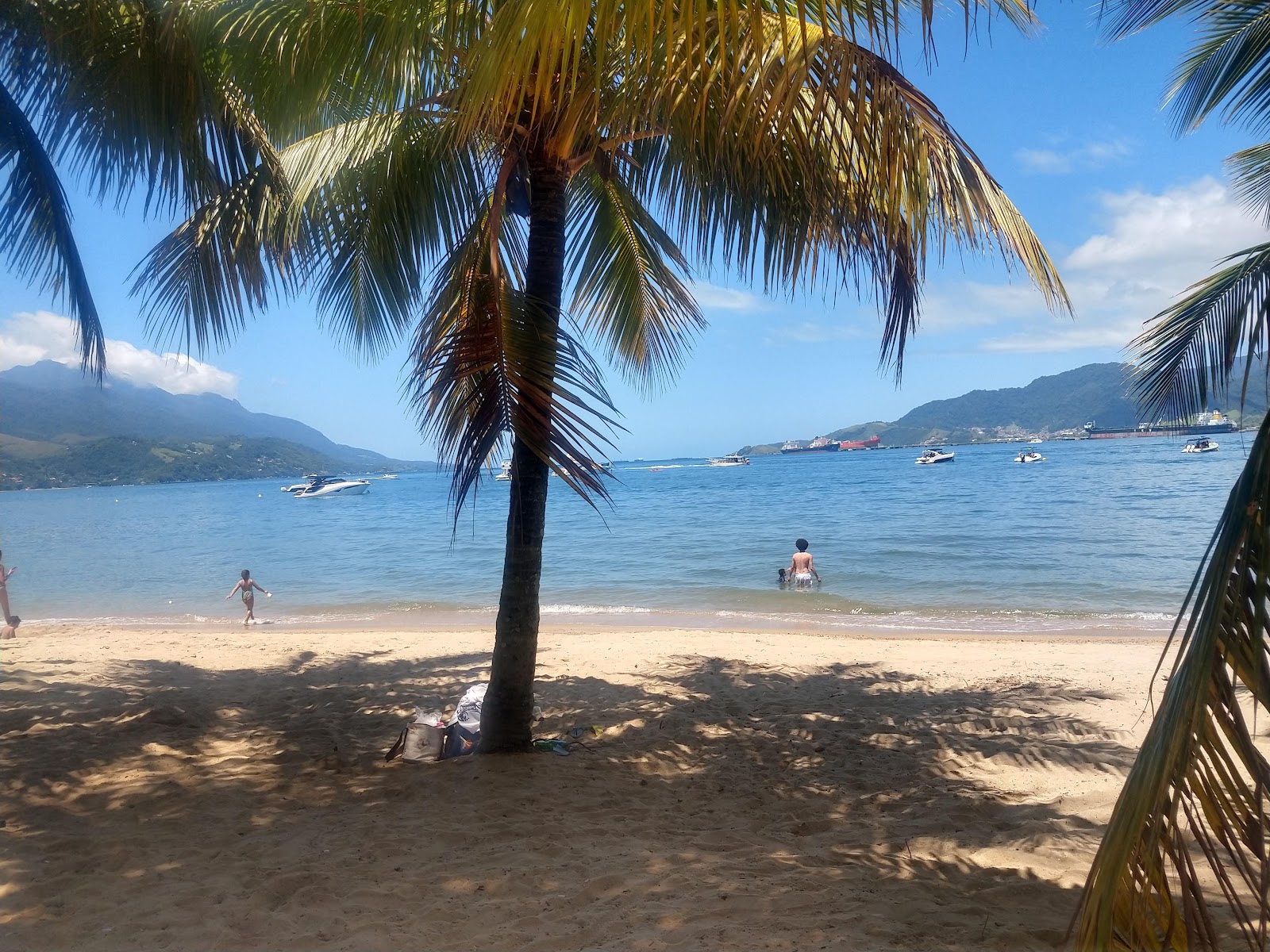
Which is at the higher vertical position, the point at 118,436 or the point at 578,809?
the point at 118,436

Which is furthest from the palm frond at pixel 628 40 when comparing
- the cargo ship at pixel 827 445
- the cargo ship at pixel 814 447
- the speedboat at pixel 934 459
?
the cargo ship at pixel 814 447

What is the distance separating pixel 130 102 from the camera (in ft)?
14.0

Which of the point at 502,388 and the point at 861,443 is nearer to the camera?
the point at 502,388

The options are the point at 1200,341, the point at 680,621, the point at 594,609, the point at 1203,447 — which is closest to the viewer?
the point at 1200,341

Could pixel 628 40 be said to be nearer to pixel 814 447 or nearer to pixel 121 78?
pixel 121 78

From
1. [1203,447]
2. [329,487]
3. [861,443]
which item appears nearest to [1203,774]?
[1203,447]

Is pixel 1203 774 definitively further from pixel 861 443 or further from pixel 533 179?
pixel 861 443

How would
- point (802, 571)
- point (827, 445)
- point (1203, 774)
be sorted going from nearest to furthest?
point (1203, 774), point (802, 571), point (827, 445)

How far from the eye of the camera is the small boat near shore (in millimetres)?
48938

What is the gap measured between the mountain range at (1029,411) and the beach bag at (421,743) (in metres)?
23.5

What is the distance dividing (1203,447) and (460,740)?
56511mm

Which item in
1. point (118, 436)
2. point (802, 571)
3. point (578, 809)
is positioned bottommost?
point (578, 809)

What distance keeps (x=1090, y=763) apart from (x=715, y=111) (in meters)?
4.47

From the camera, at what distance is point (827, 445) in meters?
109
